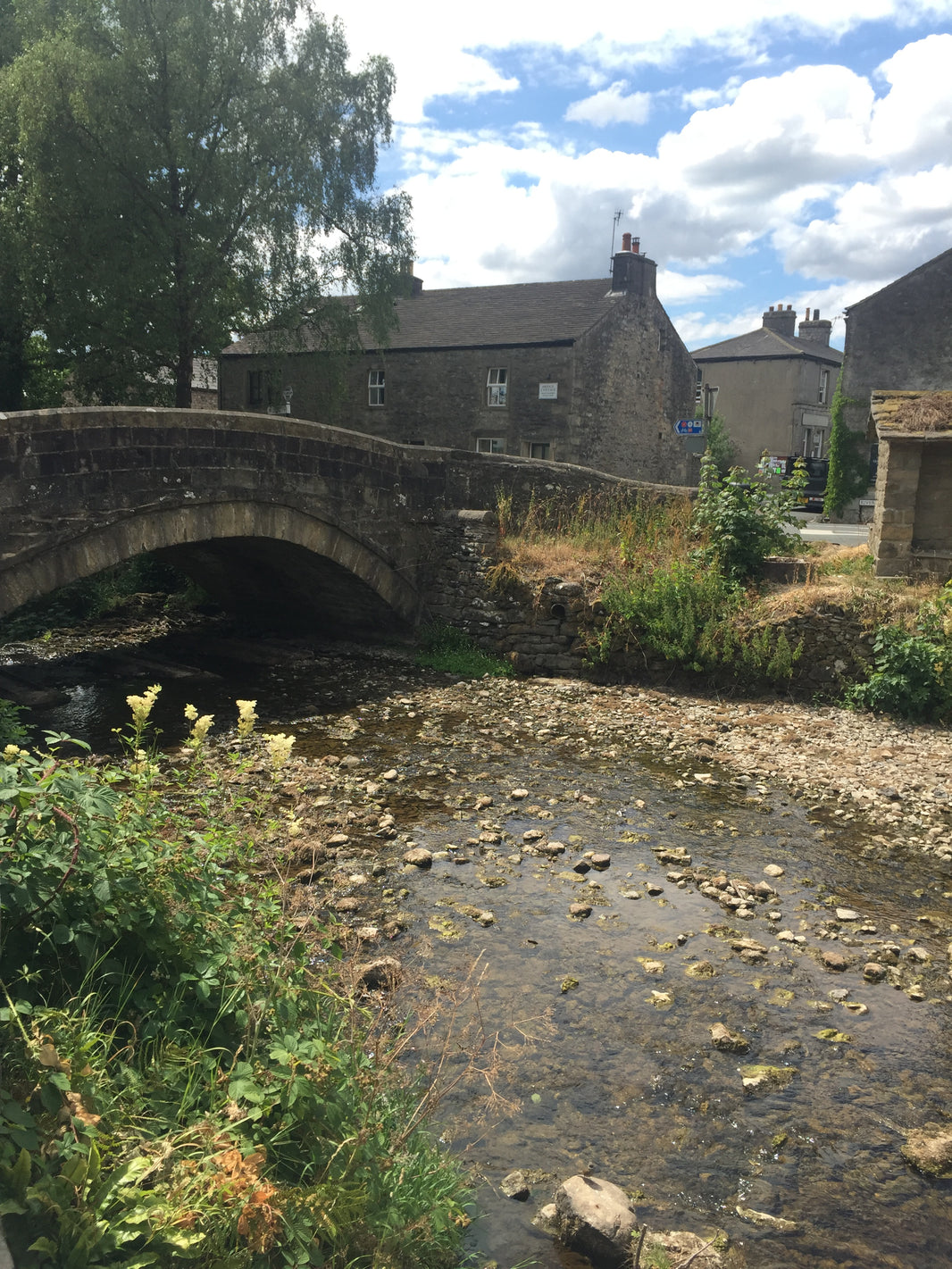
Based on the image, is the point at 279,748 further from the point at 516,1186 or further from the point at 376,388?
the point at 376,388

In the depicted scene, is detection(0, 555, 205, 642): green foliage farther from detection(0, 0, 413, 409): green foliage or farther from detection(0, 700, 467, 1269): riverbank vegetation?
detection(0, 700, 467, 1269): riverbank vegetation

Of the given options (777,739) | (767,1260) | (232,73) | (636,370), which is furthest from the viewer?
(636,370)

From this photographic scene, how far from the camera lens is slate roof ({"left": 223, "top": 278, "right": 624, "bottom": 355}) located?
26.5 metres

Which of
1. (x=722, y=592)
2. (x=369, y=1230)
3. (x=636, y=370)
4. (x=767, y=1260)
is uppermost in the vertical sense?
(x=636, y=370)

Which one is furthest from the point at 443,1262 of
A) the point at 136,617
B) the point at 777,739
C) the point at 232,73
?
the point at 232,73

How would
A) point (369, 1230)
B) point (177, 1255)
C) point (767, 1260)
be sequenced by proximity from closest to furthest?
point (177, 1255), point (369, 1230), point (767, 1260)

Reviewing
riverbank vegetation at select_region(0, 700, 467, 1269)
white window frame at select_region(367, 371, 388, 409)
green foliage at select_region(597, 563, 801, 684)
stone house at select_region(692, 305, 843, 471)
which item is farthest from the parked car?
riverbank vegetation at select_region(0, 700, 467, 1269)

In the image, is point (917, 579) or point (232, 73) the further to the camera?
point (232, 73)

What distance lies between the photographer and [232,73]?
17688mm

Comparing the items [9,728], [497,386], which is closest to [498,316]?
[497,386]

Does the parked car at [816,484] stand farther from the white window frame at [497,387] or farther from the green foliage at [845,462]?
the white window frame at [497,387]

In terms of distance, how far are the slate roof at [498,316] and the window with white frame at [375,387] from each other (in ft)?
3.68

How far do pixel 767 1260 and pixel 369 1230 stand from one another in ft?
5.23

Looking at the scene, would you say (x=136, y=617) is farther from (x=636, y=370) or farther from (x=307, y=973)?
(x=636, y=370)
